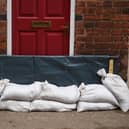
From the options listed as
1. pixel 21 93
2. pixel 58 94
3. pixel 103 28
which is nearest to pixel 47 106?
pixel 58 94

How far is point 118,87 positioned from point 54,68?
1.20 m

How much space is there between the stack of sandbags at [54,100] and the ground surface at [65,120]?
4.1 inches

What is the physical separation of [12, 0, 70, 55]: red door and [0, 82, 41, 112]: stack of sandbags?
942 mm

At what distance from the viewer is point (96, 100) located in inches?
267

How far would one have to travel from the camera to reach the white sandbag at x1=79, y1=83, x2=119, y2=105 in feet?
22.1

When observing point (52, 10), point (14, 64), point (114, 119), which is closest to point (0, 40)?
point (14, 64)

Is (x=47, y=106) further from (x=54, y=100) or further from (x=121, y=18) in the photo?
(x=121, y=18)

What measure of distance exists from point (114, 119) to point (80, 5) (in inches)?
86.2

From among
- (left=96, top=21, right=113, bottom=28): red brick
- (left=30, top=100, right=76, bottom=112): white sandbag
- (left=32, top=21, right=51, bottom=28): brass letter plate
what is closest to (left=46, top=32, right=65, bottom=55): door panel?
(left=32, top=21, right=51, bottom=28): brass letter plate

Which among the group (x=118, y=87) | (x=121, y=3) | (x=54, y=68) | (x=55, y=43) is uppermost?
(x=121, y=3)

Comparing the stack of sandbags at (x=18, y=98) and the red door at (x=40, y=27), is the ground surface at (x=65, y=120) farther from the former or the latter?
the red door at (x=40, y=27)

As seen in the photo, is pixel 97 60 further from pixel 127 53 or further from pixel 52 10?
pixel 52 10

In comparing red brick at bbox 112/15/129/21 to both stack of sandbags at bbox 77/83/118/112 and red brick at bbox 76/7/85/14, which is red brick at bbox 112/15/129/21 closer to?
red brick at bbox 76/7/85/14

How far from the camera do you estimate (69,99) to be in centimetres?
671
